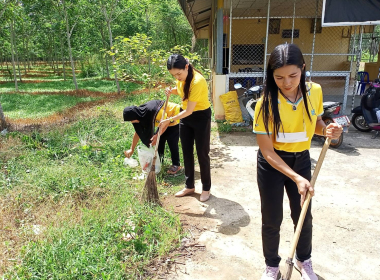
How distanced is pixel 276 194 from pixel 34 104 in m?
10.5

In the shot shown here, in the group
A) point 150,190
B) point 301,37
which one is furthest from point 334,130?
point 301,37

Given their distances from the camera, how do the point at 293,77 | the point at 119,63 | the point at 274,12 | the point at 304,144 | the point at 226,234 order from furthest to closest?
1. the point at 274,12
2. the point at 119,63
3. the point at 226,234
4. the point at 304,144
5. the point at 293,77

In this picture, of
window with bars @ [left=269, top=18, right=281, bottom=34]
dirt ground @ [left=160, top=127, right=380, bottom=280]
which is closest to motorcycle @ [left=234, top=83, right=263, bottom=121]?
dirt ground @ [left=160, top=127, right=380, bottom=280]

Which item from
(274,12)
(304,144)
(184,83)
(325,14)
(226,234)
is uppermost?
(274,12)

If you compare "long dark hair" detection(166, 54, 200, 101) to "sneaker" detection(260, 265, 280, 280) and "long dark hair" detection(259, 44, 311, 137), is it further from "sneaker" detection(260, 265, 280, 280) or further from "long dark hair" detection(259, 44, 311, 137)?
"sneaker" detection(260, 265, 280, 280)

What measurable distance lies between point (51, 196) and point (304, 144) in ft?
8.93

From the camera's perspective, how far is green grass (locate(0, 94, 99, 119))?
8.95 m

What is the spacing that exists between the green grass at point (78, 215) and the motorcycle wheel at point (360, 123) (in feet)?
13.7

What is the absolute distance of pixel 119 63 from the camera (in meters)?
6.16

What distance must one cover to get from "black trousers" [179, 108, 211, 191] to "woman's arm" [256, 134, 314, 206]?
4.78 ft

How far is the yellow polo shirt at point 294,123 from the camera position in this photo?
5.86ft

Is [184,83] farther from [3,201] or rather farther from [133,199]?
[3,201]

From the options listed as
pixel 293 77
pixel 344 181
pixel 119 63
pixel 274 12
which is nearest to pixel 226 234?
pixel 293 77

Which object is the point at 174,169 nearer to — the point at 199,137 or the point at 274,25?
the point at 199,137
